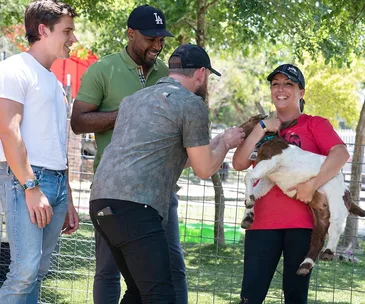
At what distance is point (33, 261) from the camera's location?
140 inches

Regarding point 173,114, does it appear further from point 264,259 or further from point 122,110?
point 264,259

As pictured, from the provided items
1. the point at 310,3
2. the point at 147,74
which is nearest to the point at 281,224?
the point at 147,74

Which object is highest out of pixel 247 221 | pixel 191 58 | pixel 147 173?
pixel 191 58

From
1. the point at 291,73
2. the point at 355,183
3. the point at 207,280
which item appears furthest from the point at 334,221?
the point at 207,280

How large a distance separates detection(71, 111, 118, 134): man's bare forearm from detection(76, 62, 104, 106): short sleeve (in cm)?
11

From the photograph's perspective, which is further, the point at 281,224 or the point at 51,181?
the point at 281,224

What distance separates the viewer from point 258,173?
409 centimetres

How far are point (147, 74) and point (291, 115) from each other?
1039 millimetres

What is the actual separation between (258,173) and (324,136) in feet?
1.63

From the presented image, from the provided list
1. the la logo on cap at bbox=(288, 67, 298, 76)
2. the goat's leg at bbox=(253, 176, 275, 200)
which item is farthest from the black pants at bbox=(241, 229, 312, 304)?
the la logo on cap at bbox=(288, 67, 298, 76)

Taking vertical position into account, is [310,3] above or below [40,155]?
above

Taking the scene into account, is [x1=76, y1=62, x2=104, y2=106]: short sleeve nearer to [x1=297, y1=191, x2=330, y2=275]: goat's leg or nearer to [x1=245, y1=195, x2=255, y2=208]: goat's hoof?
[x1=245, y1=195, x2=255, y2=208]: goat's hoof

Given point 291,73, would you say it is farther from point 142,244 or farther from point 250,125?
point 142,244

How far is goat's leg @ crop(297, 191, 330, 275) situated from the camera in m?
3.99
